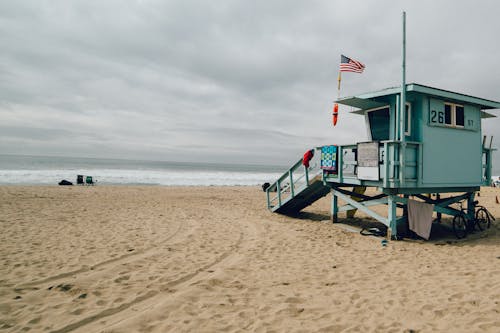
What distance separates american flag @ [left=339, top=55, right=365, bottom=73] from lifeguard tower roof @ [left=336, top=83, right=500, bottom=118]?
1196 millimetres

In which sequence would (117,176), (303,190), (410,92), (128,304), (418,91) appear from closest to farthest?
(128,304) → (418,91) → (410,92) → (303,190) → (117,176)

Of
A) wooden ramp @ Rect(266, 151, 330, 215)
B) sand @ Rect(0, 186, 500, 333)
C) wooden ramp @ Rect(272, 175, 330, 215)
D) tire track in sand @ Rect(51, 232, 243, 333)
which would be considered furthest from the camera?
wooden ramp @ Rect(272, 175, 330, 215)

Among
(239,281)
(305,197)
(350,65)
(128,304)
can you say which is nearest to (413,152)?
(350,65)

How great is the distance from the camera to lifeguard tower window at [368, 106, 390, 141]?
11008mm

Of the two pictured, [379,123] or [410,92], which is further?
[379,123]

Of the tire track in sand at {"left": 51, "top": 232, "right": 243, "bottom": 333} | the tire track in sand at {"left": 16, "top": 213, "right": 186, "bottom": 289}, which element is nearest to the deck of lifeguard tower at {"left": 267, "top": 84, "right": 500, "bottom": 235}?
the tire track in sand at {"left": 51, "top": 232, "right": 243, "bottom": 333}

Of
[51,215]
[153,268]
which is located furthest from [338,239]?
[51,215]

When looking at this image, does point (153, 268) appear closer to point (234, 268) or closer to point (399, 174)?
point (234, 268)

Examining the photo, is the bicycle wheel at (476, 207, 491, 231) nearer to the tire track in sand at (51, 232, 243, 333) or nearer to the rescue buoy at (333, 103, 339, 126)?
the rescue buoy at (333, 103, 339, 126)

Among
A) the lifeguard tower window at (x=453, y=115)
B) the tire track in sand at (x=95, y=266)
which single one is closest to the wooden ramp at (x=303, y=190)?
the lifeguard tower window at (x=453, y=115)

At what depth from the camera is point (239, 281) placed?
5.70 m

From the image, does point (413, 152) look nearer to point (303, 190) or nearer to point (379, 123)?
point (379, 123)

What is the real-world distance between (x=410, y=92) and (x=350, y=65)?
8.79 feet

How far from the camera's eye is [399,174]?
873 centimetres
